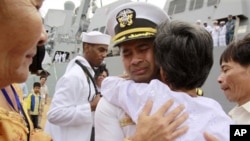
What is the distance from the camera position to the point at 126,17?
1.62 metres

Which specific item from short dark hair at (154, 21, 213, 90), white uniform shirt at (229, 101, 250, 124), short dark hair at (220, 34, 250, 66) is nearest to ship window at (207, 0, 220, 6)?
short dark hair at (220, 34, 250, 66)

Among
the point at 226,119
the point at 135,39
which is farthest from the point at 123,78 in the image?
the point at 226,119

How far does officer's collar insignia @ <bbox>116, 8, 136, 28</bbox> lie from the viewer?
Answer: 1.60 metres

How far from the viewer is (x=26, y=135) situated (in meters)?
1.09

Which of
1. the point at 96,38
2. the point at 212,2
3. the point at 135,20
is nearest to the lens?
the point at 135,20

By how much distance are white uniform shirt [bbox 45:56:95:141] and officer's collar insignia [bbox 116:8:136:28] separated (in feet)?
4.52

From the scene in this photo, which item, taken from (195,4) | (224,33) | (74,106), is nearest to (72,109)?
(74,106)

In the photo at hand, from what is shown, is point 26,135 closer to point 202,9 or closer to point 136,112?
point 136,112

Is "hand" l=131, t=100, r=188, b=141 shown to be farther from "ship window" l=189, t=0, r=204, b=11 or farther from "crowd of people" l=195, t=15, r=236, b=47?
"ship window" l=189, t=0, r=204, b=11

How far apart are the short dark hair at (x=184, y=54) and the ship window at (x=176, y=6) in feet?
47.6

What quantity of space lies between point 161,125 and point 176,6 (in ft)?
50.1

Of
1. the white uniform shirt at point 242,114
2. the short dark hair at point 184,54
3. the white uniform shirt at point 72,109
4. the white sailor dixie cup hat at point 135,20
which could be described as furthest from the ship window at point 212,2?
the short dark hair at point 184,54

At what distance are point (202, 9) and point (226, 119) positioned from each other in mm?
13448

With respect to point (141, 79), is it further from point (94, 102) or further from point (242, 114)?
point (94, 102)
